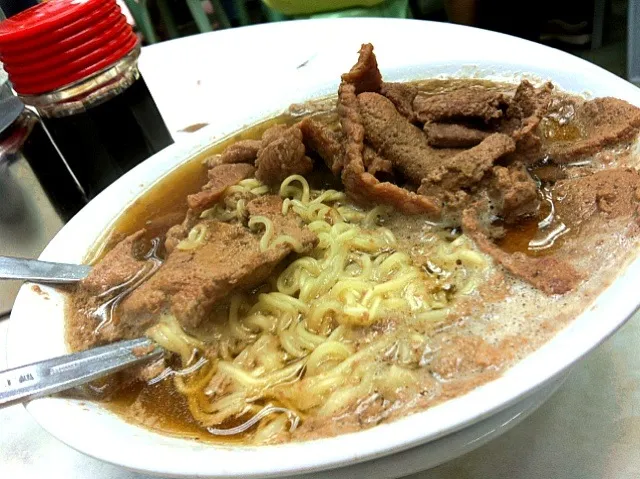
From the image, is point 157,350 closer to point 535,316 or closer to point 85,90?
point 535,316

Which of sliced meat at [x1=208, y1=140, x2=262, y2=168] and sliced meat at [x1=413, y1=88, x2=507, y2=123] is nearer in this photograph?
sliced meat at [x1=413, y1=88, x2=507, y2=123]

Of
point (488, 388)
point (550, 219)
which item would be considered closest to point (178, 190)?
point (550, 219)

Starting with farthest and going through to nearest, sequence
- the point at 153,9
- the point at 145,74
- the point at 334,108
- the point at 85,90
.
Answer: the point at 153,9, the point at 145,74, the point at 334,108, the point at 85,90

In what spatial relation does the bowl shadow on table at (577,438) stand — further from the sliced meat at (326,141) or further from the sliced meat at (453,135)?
the sliced meat at (326,141)

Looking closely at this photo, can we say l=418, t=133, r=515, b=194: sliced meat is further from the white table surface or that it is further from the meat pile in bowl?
the white table surface

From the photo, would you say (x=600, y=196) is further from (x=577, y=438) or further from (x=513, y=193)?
(x=577, y=438)

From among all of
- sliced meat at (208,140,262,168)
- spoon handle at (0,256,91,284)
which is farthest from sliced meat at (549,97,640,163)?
spoon handle at (0,256,91,284)
